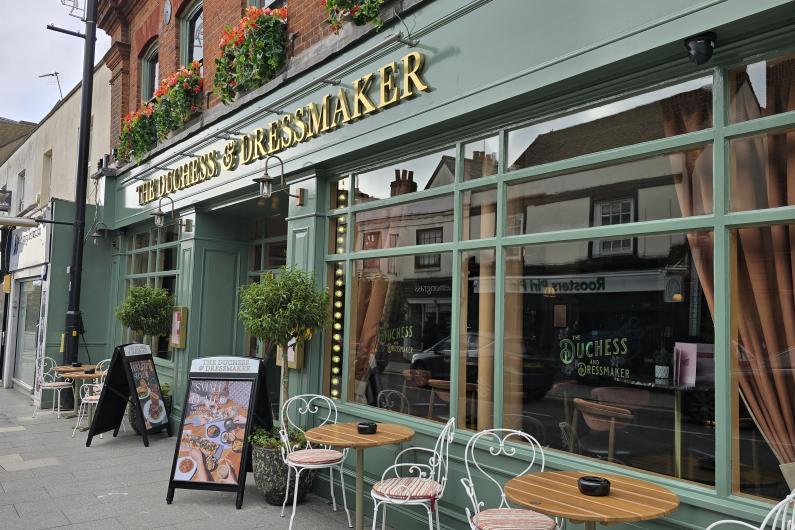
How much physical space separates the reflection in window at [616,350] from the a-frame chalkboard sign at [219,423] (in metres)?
2.64

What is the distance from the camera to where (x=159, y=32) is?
10953mm

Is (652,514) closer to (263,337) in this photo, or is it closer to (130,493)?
(263,337)

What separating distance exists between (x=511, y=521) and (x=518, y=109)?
9.10 feet

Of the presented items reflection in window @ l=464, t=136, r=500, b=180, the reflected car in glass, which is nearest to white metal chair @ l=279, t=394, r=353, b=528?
the reflected car in glass

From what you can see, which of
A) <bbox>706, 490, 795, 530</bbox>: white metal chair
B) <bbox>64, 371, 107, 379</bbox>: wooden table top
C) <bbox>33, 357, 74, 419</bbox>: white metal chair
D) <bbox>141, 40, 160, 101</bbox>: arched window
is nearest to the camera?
<bbox>706, 490, 795, 530</bbox>: white metal chair

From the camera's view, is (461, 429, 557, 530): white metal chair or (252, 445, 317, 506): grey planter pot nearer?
(461, 429, 557, 530): white metal chair

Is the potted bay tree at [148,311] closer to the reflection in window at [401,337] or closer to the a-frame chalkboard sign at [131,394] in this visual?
the a-frame chalkboard sign at [131,394]

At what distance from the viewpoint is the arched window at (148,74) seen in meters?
11.8

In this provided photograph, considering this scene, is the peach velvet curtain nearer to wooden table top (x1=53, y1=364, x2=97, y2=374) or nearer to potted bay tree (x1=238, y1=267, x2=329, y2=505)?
potted bay tree (x1=238, y1=267, x2=329, y2=505)

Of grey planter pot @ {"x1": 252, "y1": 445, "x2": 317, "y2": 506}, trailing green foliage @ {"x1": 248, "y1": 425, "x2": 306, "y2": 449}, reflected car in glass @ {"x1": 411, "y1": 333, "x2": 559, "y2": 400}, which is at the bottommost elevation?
grey planter pot @ {"x1": 252, "y1": 445, "x2": 317, "y2": 506}

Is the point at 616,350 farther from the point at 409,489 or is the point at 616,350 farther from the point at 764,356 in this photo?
the point at 409,489

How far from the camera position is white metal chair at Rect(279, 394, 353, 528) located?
5039 mm

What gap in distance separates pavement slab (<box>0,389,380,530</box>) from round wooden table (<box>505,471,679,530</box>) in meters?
2.26

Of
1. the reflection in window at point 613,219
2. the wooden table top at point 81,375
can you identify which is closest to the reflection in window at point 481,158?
the reflection in window at point 613,219
